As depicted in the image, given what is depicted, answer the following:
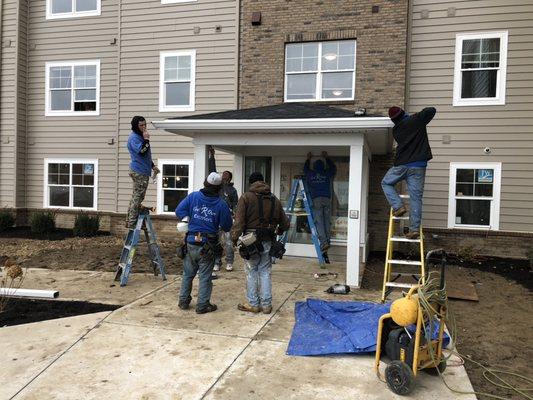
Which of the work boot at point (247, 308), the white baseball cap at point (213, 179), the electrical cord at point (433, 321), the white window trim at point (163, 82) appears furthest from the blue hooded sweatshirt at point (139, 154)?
the white window trim at point (163, 82)

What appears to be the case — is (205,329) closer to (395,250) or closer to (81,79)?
(395,250)

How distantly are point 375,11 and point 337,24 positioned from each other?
3.16 feet

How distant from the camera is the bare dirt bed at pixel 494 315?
4633 mm

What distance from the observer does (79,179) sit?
45.8 feet

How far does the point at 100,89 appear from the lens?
44.8 feet

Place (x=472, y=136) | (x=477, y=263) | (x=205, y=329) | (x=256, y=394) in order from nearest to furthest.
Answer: (x=256, y=394), (x=205, y=329), (x=477, y=263), (x=472, y=136)

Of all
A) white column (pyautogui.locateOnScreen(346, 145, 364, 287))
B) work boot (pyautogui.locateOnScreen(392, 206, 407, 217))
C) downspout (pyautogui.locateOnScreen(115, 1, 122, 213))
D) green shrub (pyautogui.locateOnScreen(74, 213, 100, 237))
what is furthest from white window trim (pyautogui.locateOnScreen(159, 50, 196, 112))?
work boot (pyautogui.locateOnScreen(392, 206, 407, 217))

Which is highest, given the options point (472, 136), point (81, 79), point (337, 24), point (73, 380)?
point (337, 24)

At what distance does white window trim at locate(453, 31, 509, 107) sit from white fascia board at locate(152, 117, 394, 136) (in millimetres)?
5041

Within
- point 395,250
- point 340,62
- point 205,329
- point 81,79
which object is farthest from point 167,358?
point 81,79

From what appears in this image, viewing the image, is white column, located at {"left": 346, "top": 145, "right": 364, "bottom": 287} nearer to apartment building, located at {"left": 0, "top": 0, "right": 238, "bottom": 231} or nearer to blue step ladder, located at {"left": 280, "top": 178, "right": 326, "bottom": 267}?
blue step ladder, located at {"left": 280, "top": 178, "right": 326, "bottom": 267}

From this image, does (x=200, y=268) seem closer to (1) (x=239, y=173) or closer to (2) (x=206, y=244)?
(2) (x=206, y=244)

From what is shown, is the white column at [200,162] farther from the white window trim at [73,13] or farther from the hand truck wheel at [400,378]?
the white window trim at [73,13]

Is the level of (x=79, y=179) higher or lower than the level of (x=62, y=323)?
higher
